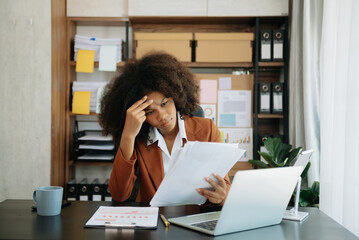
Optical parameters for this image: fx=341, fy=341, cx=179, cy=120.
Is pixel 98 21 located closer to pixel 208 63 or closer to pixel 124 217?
pixel 208 63

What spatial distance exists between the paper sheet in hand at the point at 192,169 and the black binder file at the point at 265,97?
176 cm

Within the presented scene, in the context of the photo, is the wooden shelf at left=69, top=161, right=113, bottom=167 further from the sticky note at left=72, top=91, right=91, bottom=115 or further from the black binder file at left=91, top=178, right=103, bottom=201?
the sticky note at left=72, top=91, right=91, bottom=115

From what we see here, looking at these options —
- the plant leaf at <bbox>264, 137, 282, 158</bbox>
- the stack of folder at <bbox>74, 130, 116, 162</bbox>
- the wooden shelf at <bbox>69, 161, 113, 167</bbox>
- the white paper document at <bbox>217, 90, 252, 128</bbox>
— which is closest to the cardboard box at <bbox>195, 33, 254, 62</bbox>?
the white paper document at <bbox>217, 90, 252, 128</bbox>

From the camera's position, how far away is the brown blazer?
129 cm

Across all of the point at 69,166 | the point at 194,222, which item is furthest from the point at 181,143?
the point at 69,166

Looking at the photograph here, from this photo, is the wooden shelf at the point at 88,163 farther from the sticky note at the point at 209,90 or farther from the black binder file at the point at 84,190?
the sticky note at the point at 209,90

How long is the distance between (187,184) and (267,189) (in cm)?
26

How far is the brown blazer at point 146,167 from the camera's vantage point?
4.22 ft

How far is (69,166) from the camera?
282 centimetres

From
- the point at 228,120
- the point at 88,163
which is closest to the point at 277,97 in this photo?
the point at 228,120

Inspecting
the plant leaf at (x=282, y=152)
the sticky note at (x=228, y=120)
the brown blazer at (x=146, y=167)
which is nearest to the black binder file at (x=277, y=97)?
the sticky note at (x=228, y=120)

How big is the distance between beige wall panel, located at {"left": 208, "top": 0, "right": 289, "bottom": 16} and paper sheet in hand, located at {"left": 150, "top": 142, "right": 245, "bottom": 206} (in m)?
1.91

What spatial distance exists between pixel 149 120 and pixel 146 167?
0.65 feet

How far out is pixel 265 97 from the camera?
8.88 feet
